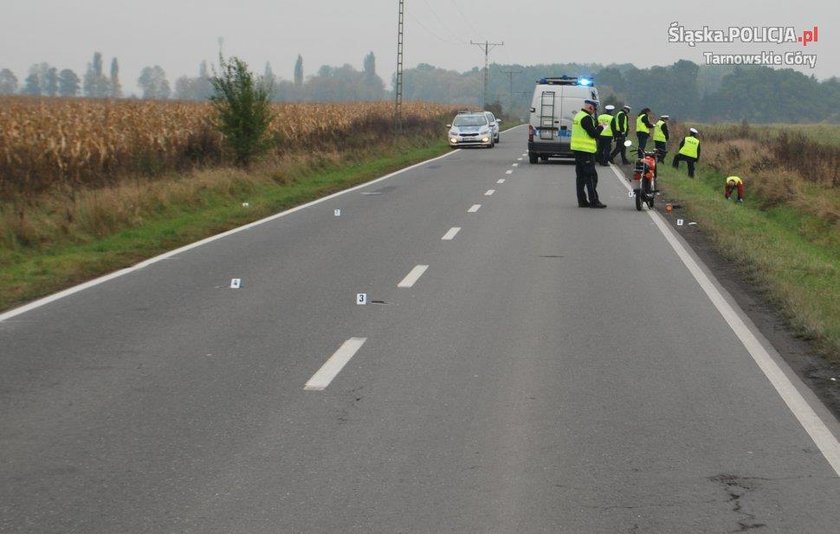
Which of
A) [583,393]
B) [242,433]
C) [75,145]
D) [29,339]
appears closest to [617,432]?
[583,393]

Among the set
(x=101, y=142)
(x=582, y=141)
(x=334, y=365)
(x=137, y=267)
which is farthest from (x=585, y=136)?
(x=334, y=365)

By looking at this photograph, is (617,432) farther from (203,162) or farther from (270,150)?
(270,150)

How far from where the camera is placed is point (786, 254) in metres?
15.4

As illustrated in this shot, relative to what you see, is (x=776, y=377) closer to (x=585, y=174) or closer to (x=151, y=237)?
(x=151, y=237)

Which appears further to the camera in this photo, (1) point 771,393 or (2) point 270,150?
(2) point 270,150

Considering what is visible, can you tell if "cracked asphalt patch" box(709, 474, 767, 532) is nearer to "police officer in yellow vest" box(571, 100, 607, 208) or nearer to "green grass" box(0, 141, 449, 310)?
"green grass" box(0, 141, 449, 310)

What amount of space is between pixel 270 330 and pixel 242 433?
3.28m

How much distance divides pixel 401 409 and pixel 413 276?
598cm

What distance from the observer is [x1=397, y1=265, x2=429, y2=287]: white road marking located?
41.4 feet

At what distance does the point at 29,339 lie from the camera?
9.45 metres

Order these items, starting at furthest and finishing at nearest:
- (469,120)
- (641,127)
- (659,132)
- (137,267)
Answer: (469,120), (641,127), (659,132), (137,267)

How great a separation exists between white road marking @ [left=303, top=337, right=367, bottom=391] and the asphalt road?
29mm

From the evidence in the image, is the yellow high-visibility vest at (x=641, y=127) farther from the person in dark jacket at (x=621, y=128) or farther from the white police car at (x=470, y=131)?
the white police car at (x=470, y=131)

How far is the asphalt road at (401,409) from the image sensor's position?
548cm
